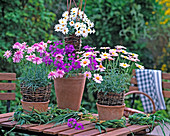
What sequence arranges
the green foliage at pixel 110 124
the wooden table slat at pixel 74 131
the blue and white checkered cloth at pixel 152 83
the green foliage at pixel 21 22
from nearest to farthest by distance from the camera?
the wooden table slat at pixel 74 131 → the green foliage at pixel 110 124 → the blue and white checkered cloth at pixel 152 83 → the green foliage at pixel 21 22

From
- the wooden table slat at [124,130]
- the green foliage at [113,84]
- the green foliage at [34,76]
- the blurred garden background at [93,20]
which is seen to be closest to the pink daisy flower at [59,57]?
the green foliage at [34,76]

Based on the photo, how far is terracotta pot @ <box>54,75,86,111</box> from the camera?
187 centimetres

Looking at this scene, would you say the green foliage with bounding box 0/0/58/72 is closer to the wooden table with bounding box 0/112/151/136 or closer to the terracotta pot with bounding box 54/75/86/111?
the terracotta pot with bounding box 54/75/86/111

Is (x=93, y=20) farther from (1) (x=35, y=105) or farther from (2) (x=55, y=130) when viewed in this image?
(2) (x=55, y=130)

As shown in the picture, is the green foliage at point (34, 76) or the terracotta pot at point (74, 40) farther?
the terracotta pot at point (74, 40)

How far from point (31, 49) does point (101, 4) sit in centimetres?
187

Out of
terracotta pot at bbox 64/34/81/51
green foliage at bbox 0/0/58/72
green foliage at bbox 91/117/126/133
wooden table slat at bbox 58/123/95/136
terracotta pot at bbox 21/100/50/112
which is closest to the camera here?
wooden table slat at bbox 58/123/95/136

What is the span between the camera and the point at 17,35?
10.1ft

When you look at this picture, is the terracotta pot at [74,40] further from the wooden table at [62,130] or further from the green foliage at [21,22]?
the green foliage at [21,22]

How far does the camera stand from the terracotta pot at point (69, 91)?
1.87 meters

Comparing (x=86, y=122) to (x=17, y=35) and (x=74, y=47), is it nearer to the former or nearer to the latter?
(x=74, y=47)

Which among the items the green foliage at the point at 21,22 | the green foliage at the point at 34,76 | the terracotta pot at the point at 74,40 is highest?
the green foliage at the point at 21,22

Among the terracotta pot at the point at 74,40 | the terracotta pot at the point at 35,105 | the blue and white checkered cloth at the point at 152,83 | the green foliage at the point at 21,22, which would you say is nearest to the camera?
the terracotta pot at the point at 35,105

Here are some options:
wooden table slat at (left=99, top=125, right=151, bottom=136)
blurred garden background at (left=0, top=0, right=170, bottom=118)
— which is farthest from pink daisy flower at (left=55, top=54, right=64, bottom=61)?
blurred garden background at (left=0, top=0, right=170, bottom=118)
